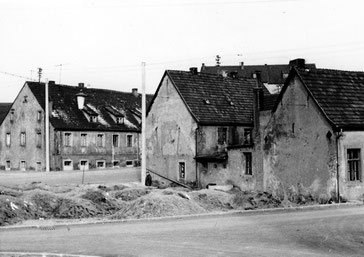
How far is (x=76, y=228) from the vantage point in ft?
51.5

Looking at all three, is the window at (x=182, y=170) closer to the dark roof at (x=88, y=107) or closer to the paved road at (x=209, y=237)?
the dark roof at (x=88, y=107)

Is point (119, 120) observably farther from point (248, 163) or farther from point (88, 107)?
point (248, 163)

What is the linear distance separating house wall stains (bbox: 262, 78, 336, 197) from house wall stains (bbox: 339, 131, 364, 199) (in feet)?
1.20

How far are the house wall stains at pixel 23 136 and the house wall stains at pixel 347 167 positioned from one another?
34403mm

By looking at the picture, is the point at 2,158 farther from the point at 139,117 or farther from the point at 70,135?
the point at 139,117

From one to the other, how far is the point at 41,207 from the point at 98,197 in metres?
2.71

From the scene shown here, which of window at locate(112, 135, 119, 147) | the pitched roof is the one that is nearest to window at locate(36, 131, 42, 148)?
window at locate(112, 135, 119, 147)

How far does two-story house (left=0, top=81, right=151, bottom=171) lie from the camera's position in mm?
50312

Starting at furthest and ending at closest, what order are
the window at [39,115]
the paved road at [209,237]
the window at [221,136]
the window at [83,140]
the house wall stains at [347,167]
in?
the window at [83,140] → the window at [39,115] → the window at [221,136] → the house wall stains at [347,167] → the paved road at [209,237]

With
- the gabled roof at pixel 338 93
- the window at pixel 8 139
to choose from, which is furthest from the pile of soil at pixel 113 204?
the window at pixel 8 139

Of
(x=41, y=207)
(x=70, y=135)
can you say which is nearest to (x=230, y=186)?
(x=41, y=207)

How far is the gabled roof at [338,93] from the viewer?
2408 centimetres

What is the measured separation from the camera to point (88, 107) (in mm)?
54500

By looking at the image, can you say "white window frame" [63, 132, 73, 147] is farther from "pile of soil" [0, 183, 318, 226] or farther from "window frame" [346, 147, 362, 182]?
"window frame" [346, 147, 362, 182]
